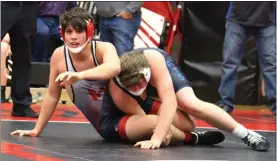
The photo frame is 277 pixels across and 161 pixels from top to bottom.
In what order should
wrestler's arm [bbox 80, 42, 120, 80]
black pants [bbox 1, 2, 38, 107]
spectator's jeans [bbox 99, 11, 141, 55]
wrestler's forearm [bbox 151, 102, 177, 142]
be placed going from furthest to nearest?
spectator's jeans [bbox 99, 11, 141, 55] → black pants [bbox 1, 2, 38, 107] → wrestler's forearm [bbox 151, 102, 177, 142] → wrestler's arm [bbox 80, 42, 120, 80]

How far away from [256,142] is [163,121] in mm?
593

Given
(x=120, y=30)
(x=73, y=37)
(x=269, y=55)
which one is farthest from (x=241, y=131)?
(x=120, y=30)

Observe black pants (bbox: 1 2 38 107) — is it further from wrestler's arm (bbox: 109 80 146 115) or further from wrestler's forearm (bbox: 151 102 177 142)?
wrestler's forearm (bbox: 151 102 177 142)

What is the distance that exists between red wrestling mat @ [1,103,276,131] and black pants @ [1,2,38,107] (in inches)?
8.4

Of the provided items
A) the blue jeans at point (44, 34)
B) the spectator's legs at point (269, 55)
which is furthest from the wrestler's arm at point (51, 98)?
the blue jeans at point (44, 34)

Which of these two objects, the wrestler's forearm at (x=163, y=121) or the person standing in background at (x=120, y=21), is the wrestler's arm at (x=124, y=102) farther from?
the person standing in background at (x=120, y=21)

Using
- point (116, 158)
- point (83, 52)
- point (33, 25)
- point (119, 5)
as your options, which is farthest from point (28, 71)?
point (116, 158)

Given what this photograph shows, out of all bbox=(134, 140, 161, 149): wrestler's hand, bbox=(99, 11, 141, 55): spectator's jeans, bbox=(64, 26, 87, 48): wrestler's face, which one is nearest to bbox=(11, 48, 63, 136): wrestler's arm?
bbox=(64, 26, 87, 48): wrestler's face

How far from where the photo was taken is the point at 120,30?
6.51 m

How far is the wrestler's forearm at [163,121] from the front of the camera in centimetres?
388

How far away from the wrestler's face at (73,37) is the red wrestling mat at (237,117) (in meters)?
1.60

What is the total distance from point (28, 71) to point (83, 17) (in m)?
1.78

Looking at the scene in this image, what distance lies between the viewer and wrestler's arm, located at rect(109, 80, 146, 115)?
406 cm

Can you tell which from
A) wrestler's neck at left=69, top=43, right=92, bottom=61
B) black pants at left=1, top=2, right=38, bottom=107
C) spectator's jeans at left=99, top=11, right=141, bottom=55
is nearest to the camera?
wrestler's neck at left=69, top=43, right=92, bottom=61
